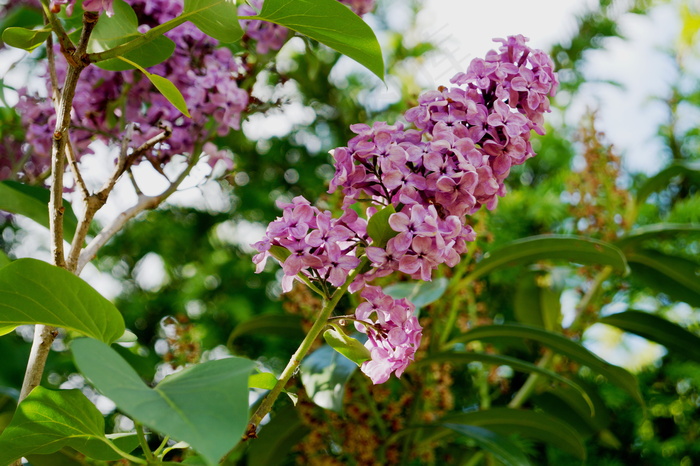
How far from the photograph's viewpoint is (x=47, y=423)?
39cm

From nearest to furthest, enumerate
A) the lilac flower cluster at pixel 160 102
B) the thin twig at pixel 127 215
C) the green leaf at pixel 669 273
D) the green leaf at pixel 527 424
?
the thin twig at pixel 127 215 → the lilac flower cluster at pixel 160 102 → the green leaf at pixel 527 424 → the green leaf at pixel 669 273

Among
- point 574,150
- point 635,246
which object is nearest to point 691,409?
point 635,246

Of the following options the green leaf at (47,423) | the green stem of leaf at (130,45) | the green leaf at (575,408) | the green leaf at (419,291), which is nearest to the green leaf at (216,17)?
the green stem of leaf at (130,45)

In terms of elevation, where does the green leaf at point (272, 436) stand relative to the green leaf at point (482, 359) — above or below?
below

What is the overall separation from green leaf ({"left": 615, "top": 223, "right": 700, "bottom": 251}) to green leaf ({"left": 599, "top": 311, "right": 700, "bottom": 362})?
3.6 inches

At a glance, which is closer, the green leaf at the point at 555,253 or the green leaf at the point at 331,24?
the green leaf at the point at 331,24

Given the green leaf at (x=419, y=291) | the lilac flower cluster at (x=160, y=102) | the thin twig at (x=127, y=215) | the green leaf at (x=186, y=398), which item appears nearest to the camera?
the green leaf at (x=186, y=398)

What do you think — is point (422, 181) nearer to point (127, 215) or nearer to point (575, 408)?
Answer: point (127, 215)

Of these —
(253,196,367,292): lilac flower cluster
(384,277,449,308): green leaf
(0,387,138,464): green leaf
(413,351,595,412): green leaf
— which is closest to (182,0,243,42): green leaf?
(253,196,367,292): lilac flower cluster

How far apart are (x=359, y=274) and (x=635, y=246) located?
2.20ft

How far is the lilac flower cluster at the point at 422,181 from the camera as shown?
15.2 inches

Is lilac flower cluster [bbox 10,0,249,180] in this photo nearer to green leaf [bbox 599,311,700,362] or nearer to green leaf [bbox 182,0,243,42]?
green leaf [bbox 182,0,243,42]

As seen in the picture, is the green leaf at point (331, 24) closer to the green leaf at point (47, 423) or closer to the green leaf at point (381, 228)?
the green leaf at point (381, 228)

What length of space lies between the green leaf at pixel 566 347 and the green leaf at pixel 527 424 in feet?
0.25
